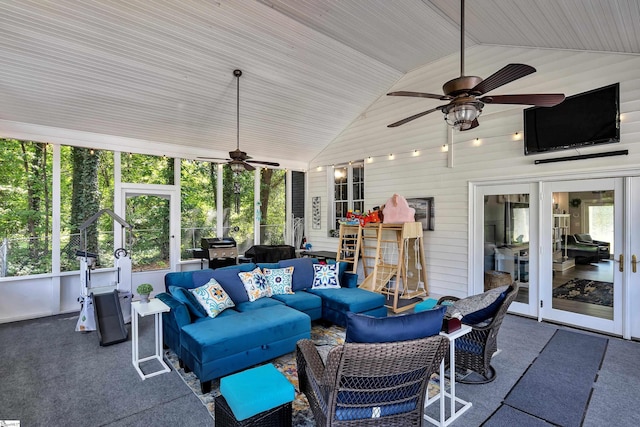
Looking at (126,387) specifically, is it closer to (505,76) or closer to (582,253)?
(505,76)

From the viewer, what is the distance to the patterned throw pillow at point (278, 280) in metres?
4.43

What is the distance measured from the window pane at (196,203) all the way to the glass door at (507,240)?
515 centimetres

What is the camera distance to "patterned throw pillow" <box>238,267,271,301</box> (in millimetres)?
4129

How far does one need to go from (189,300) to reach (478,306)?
2882mm

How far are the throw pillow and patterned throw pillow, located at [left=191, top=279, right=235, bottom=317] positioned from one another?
2420 mm

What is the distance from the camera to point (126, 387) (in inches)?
115

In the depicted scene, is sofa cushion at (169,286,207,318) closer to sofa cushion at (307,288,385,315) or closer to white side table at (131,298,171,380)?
white side table at (131,298,171,380)

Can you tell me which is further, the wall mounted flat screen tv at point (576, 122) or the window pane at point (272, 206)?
the window pane at point (272, 206)

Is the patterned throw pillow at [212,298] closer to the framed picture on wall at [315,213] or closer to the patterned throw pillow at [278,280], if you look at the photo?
the patterned throw pillow at [278,280]

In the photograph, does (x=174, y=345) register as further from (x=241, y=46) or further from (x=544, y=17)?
(x=544, y=17)

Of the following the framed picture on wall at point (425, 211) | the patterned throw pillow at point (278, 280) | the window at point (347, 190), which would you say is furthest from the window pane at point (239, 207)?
the framed picture on wall at point (425, 211)

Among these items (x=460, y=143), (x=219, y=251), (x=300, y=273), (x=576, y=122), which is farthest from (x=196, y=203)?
(x=576, y=122)

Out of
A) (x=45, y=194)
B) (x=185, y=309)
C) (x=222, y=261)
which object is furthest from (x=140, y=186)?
(x=185, y=309)

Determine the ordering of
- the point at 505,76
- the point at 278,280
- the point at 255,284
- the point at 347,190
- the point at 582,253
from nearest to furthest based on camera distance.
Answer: the point at 505,76 < the point at 255,284 < the point at 582,253 < the point at 278,280 < the point at 347,190
